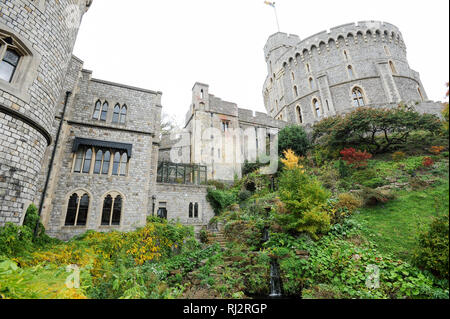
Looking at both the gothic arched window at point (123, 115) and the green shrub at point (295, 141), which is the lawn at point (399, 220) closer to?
the green shrub at point (295, 141)

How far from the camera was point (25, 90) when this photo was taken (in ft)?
20.4

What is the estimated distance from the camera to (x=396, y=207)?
25.7 feet

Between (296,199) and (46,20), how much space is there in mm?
11056

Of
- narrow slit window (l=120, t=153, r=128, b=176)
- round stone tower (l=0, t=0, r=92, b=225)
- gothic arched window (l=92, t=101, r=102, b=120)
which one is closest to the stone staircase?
narrow slit window (l=120, t=153, r=128, b=176)

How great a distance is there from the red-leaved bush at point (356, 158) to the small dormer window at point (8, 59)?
52.0 ft

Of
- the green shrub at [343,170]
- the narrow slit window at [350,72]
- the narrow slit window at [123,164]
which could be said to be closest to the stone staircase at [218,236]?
the narrow slit window at [123,164]

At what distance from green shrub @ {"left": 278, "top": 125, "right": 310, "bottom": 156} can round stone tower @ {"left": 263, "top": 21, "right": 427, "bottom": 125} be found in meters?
3.36

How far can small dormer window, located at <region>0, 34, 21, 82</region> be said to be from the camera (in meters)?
5.90

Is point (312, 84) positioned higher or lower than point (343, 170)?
higher

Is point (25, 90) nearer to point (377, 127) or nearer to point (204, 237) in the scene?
point (204, 237)

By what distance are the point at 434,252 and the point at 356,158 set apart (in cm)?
916

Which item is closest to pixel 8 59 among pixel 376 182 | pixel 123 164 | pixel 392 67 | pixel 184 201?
pixel 123 164
